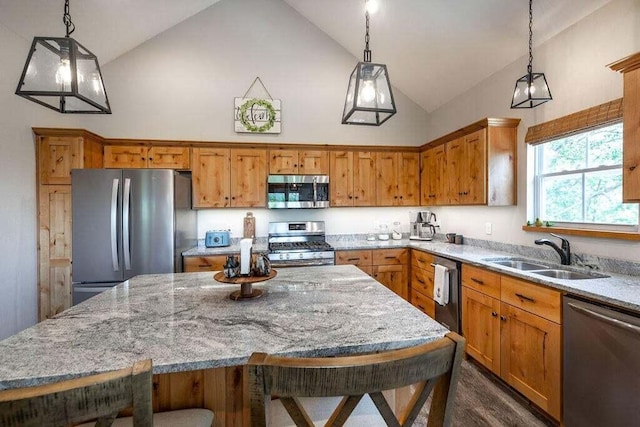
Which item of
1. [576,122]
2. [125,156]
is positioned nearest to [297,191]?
[125,156]

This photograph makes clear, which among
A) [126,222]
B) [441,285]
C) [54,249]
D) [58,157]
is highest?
[58,157]

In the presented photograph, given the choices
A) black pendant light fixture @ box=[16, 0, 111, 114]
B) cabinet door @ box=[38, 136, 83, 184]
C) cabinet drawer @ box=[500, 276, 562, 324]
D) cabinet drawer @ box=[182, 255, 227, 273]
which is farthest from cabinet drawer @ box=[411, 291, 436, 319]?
cabinet door @ box=[38, 136, 83, 184]

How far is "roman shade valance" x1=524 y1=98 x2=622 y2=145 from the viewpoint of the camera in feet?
7.00

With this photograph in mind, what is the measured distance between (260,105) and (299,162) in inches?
38.4

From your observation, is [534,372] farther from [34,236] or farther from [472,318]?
[34,236]

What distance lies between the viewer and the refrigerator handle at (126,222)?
10.3 ft

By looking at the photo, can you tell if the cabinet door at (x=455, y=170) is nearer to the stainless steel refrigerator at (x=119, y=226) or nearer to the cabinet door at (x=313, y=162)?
the cabinet door at (x=313, y=162)

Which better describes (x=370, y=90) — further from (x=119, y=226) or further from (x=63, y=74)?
(x=119, y=226)

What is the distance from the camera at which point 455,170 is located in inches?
139

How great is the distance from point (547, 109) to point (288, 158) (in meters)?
2.82

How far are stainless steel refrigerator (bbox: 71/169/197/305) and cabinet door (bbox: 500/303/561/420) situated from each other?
320 cm

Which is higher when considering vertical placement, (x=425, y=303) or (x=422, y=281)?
(x=422, y=281)

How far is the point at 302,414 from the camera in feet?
2.27

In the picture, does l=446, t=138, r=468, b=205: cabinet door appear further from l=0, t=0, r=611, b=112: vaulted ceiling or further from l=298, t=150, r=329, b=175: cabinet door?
l=298, t=150, r=329, b=175: cabinet door
